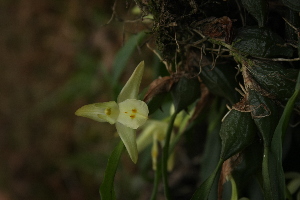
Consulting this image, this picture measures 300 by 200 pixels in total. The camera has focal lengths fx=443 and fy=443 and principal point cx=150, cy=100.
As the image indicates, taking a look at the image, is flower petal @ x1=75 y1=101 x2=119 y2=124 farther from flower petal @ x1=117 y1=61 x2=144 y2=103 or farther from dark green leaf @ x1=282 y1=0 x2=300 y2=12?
dark green leaf @ x1=282 y1=0 x2=300 y2=12

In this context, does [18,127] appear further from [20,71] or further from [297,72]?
[297,72]

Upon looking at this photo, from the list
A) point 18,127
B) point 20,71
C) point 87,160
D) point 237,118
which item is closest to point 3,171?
point 18,127

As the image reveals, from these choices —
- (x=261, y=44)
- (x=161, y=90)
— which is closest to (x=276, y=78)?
(x=261, y=44)

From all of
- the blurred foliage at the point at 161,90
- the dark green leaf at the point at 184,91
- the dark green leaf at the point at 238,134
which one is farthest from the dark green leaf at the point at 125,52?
the dark green leaf at the point at 238,134

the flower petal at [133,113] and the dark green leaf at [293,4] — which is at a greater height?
the dark green leaf at [293,4]

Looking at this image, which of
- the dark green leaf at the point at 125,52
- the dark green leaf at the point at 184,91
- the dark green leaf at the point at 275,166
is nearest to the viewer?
the dark green leaf at the point at 275,166

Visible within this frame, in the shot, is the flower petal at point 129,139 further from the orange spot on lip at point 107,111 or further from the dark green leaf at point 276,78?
the dark green leaf at point 276,78

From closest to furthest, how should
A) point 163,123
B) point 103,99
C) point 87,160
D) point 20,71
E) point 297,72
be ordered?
point 297,72 < point 163,123 < point 87,160 < point 103,99 < point 20,71
